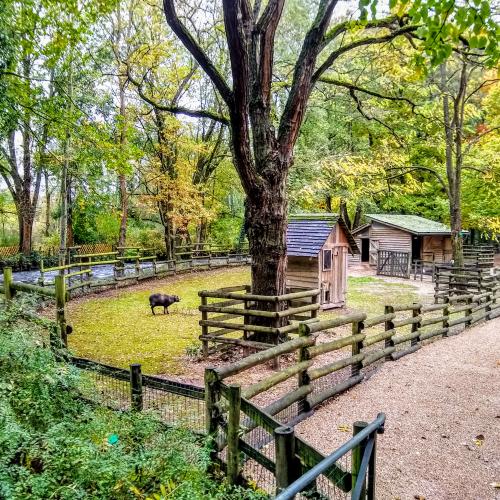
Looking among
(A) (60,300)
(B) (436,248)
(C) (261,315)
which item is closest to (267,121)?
(C) (261,315)

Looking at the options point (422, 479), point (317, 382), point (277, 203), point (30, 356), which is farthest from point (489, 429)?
point (30, 356)

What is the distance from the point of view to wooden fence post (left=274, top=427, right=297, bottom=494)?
3.16 meters

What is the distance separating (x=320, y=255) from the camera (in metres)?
16.1

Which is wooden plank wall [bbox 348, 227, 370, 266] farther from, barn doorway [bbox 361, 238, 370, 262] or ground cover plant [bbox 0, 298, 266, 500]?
ground cover plant [bbox 0, 298, 266, 500]

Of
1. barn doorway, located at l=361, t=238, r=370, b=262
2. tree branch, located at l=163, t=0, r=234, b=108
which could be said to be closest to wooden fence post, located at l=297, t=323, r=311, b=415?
tree branch, located at l=163, t=0, r=234, b=108

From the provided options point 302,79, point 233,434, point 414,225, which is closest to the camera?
point 233,434

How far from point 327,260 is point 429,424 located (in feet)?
37.3

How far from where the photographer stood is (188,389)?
4184 mm

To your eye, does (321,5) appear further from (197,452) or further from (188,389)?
(197,452)

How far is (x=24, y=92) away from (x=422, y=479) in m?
11.3

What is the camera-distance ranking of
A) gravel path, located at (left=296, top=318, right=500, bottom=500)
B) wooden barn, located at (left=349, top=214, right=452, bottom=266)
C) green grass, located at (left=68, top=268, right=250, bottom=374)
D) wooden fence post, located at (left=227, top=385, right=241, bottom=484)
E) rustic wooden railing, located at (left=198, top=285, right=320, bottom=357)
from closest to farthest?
1. wooden fence post, located at (left=227, top=385, right=241, bottom=484)
2. gravel path, located at (left=296, top=318, right=500, bottom=500)
3. rustic wooden railing, located at (left=198, top=285, right=320, bottom=357)
4. green grass, located at (left=68, top=268, right=250, bottom=374)
5. wooden barn, located at (left=349, top=214, right=452, bottom=266)

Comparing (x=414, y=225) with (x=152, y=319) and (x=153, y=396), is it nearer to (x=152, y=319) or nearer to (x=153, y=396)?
(x=152, y=319)

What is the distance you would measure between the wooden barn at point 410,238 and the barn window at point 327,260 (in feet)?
41.8

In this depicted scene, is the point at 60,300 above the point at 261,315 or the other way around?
above
